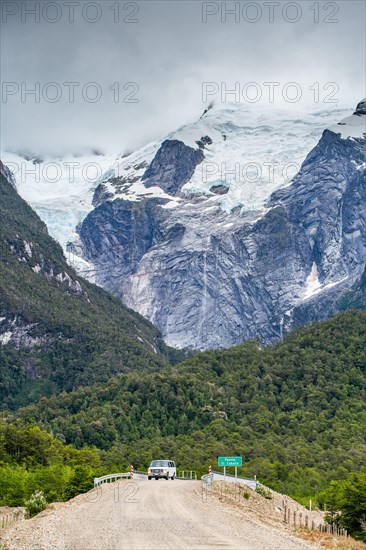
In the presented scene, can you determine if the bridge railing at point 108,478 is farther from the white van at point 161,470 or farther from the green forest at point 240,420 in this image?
the green forest at point 240,420

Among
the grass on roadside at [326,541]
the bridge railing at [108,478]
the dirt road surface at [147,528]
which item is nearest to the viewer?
the dirt road surface at [147,528]

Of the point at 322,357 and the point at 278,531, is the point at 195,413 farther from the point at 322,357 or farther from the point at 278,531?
the point at 278,531

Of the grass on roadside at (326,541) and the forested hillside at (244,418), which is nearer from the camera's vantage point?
the grass on roadside at (326,541)

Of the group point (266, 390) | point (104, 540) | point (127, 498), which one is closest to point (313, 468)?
point (266, 390)

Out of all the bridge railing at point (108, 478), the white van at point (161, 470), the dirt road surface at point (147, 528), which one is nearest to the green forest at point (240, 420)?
the white van at point (161, 470)

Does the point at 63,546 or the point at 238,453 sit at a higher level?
the point at 63,546

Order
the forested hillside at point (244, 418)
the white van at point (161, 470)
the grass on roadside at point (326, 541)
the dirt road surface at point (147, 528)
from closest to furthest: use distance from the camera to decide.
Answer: the dirt road surface at point (147, 528) → the grass on roadside at point (326, 541) → the white van at point (161, 470) → the forested hillside at point (244, 418)

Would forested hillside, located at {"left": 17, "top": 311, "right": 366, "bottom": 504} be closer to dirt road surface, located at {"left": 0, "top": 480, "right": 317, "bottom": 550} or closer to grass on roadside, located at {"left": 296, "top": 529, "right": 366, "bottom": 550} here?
dirt road surface, located at {"left": 0, "top": 480, "right": 317, "bottom": 550}

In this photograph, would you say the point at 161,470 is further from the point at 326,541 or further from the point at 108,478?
the point at 326,541
